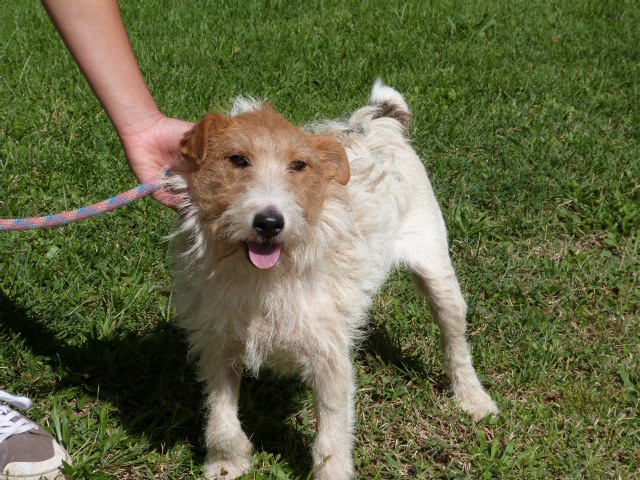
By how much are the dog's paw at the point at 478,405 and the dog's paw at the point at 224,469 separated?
1.25 m

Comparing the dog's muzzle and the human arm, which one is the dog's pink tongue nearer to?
the dog's muzzle

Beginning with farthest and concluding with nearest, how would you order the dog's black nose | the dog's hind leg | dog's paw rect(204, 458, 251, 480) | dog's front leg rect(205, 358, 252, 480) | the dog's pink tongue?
the dog's hind leg
dog's paw rect(204, 458, 251, 480)
dog's front leg rect(205, 358, 252, 480)
the dog's pink tongue
the dog's black nose

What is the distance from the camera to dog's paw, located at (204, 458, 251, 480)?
3217 millimetres

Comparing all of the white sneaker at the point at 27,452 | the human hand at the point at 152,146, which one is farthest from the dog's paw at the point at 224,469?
the human hand at the point at 152,146

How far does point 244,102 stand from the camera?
10.6 ft

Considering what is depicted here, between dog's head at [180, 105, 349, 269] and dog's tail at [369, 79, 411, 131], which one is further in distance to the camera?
dog's tail at [369, 79, 411, 131]

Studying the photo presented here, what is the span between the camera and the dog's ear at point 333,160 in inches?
115

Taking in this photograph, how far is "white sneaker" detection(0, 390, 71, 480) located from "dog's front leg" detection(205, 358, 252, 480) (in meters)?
0.64

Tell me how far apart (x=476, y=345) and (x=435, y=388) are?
380 millimetres

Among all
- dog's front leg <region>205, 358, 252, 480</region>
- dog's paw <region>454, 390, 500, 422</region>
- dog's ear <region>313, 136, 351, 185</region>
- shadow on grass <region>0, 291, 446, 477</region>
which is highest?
dog's ear <region>313, 136, 351, 185</region>

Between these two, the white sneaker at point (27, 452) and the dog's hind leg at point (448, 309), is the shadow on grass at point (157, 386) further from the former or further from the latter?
the white sneaker at point (27, 452)

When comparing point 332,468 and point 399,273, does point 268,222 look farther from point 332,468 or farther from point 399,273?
point 399,273

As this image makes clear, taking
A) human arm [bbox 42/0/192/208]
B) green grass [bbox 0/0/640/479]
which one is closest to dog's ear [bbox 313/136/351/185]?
human arm [bbox 42/0/192/208]

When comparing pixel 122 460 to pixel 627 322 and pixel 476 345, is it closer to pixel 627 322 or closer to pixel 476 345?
pixel 476 345
